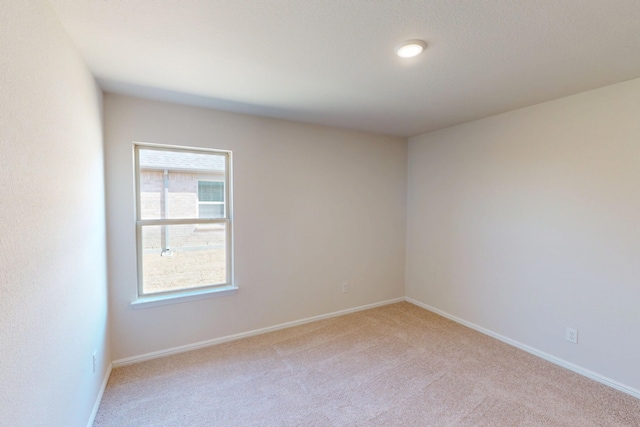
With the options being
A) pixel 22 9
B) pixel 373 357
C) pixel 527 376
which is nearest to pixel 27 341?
pixel 22 9

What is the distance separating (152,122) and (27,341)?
2.03m

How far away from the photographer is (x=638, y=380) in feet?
6.97

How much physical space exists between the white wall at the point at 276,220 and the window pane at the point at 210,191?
0.61ft

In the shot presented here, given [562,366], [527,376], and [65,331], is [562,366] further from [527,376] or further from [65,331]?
[65,331]

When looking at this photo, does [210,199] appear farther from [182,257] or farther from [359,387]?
[359,387]

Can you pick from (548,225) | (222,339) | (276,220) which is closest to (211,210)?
(276,220)

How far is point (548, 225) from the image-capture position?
2627 mm

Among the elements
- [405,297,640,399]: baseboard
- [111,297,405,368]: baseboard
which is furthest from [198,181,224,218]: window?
[405,297,640,399]: baseboard

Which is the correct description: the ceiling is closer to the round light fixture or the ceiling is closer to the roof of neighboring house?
the round light fixture

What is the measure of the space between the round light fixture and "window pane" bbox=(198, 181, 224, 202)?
2099mm

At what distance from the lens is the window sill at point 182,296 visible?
2580 millimetres

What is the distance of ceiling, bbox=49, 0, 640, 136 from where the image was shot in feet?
4.52

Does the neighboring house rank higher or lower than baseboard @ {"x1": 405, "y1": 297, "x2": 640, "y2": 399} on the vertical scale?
higher

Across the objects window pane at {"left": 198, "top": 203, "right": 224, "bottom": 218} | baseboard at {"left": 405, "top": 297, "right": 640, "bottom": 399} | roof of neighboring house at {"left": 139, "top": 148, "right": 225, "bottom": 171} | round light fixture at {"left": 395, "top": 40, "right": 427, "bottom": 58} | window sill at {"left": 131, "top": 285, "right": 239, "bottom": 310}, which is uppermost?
round light fixture at {"left": 395, "top": 40, "right": 427, "bottom": 58}
